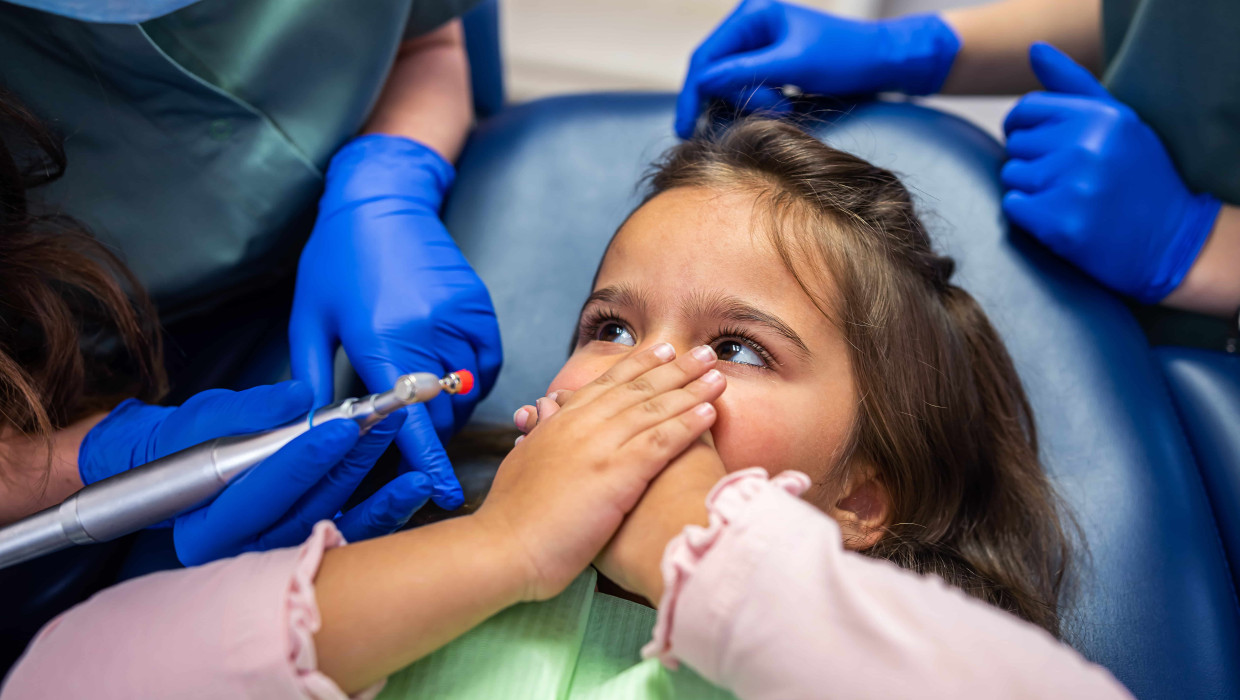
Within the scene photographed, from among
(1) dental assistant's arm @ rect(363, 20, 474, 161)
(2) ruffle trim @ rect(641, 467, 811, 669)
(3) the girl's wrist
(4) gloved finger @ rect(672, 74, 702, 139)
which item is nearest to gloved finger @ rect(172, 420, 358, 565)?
(3) the girl's wrist

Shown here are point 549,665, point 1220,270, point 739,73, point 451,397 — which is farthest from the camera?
point 739,73

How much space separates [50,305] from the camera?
0.85m

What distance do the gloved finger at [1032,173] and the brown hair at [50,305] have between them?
1.14 m

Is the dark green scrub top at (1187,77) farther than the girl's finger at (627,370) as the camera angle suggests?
Yes

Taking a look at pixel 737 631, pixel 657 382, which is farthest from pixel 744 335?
pixel 737 631

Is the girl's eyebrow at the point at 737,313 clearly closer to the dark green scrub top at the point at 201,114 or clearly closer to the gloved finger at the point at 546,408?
the gloved finger at the point at 546,408

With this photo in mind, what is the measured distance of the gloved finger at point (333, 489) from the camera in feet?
2.36

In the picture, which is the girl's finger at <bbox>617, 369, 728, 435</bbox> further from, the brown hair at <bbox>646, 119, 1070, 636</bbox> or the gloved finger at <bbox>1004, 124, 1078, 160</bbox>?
the gloved finger at <bbox>1004, 124, 1078, 160</bbox>

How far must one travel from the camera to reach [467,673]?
669 millimetres

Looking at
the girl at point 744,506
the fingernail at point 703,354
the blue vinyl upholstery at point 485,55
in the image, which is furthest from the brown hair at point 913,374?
the blue vinyl upholstery at point 485,55

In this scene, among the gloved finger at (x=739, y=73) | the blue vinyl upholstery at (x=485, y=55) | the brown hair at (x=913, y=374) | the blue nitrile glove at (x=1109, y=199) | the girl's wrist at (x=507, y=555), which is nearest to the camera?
the girl's wrist at (x=507, y=555)

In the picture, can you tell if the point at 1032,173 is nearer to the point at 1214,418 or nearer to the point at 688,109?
the point at 1214,418

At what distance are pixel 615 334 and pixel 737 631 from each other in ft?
1.44

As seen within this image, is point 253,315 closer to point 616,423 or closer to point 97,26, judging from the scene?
point 97,26
